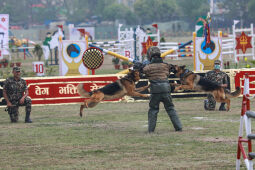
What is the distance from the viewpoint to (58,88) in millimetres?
20719

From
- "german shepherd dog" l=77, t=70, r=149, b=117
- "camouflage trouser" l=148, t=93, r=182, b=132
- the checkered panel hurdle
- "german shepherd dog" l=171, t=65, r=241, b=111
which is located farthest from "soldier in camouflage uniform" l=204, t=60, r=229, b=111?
the checkered panel hurdle

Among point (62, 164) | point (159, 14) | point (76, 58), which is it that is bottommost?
point (62, 164)

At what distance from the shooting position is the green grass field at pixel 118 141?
1062 cm

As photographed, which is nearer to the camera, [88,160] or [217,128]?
[88,160]

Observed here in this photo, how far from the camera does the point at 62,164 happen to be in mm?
10594

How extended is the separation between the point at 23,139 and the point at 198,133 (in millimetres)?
4023

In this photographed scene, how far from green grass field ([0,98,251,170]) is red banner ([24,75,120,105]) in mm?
1304

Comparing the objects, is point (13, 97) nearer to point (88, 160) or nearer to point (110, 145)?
point (110, 145)

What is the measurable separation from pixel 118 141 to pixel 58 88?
8.02m

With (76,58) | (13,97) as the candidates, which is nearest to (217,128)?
(13,97)

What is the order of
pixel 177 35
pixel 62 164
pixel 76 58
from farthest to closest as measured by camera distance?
pixel 177 35 < pixel 76 58 < pixel 62 164

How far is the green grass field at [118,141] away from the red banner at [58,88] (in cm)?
130

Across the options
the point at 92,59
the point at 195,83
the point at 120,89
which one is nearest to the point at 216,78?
the point at 195,83

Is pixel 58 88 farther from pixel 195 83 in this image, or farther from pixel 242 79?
pixel 242 79
